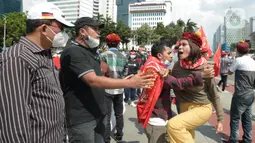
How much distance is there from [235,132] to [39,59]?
423 cm

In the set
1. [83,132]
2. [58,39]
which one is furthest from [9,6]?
[58,39]

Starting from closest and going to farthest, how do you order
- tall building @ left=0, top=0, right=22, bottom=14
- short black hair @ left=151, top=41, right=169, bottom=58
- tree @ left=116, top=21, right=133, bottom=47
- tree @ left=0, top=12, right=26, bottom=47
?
short black hair @ left=151, top=41, right=169, bottom=58, tree @ left=0, top=12, right=26, bottom=47, tree @ left=116, top=21, right=133, bottom=47, tall building @ left=0, top=0, right=22, bottom=14

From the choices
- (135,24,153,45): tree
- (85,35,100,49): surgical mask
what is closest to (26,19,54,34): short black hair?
(85,35,100,49): surgical mask

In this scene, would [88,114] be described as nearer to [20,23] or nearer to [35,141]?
[35,141]

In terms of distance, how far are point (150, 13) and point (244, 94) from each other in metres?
159

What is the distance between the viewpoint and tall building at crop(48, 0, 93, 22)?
144m

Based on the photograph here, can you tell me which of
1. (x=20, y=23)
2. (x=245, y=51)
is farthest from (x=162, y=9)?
(x=245, y=51)

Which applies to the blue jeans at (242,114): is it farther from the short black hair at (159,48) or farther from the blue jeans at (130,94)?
the blue jeans at (130,94)

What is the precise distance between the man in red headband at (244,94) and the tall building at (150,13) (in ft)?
502

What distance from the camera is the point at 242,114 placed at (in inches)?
188

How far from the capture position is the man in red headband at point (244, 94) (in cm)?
460

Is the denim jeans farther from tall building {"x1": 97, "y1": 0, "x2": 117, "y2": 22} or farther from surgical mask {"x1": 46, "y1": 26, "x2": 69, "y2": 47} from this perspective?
tall building {"x1": 97, "y1": 0, "x2": 117, "y2": 22}

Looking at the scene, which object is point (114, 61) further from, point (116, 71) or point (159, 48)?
point (159, 48)

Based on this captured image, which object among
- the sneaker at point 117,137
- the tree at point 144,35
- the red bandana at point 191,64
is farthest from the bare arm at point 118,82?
the tree at point 144,35
